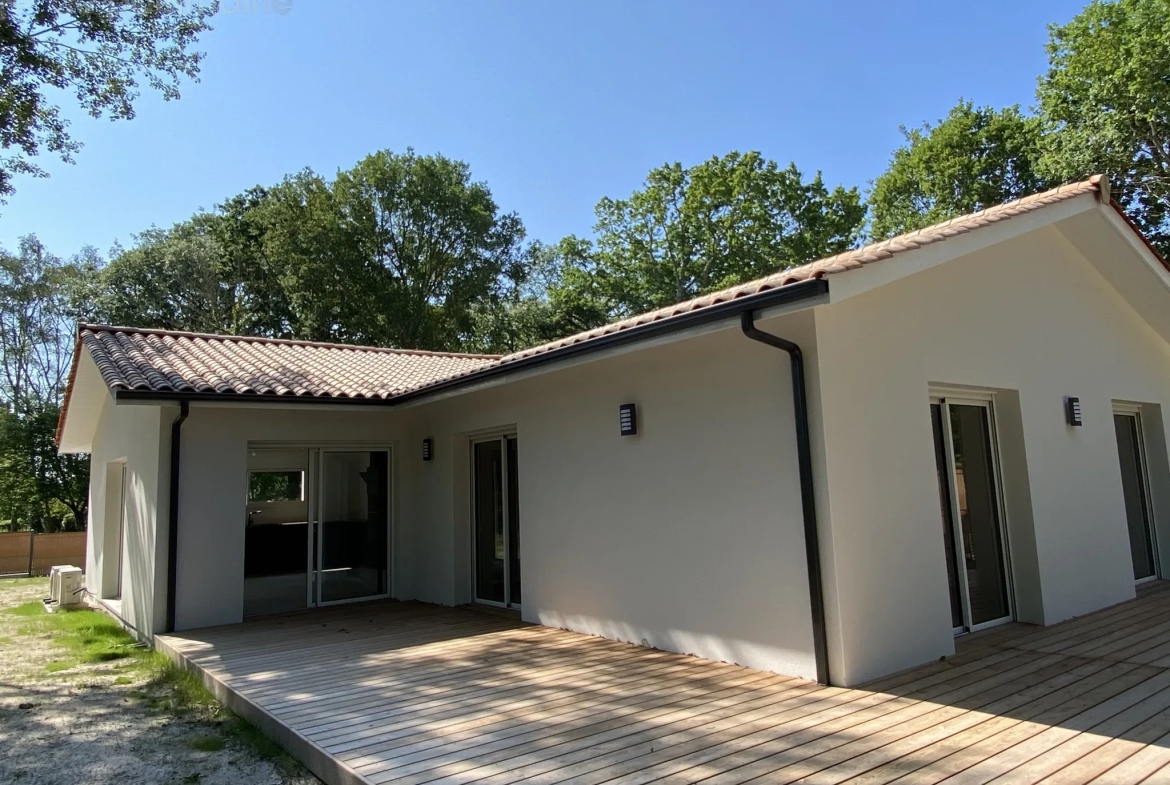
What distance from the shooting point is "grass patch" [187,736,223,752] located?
Answer: 461 centimetres

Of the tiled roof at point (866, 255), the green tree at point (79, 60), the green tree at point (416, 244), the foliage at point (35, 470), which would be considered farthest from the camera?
the green tree at point (416, 244)

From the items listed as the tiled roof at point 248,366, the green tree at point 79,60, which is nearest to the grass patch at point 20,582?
the tiled roof at point 248,366

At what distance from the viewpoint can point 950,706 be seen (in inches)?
175

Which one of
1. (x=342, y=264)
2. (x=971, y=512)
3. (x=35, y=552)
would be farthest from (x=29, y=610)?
(x=342, y=264)

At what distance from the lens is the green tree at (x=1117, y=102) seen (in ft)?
54.4

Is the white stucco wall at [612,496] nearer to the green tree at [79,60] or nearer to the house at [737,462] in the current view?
the house at [737,462]

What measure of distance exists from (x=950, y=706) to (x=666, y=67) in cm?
1442

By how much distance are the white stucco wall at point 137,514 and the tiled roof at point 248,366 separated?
1.88ft

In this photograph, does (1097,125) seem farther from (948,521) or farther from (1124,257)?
(948,521)

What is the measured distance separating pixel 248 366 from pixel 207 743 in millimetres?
6194

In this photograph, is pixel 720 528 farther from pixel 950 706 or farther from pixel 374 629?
pixel 374 629

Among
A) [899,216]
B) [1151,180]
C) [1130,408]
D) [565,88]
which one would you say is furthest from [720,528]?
[899,216]

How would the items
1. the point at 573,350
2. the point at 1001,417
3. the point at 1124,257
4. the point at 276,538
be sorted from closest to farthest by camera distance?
the point at 573,350, the point at 1001,417, the point at 1124,257, the point at 276,538

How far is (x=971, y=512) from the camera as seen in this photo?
21.6 ft
